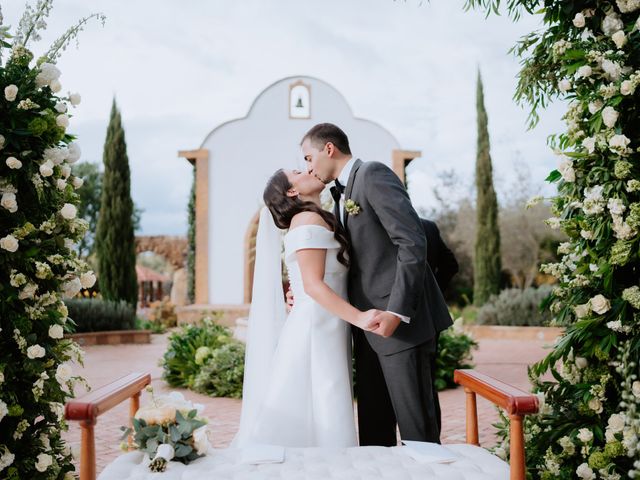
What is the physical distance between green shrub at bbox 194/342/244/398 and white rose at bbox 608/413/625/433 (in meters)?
5.26

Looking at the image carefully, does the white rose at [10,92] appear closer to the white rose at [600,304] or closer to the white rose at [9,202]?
the white rose at [9,202]

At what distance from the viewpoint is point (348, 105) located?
17609 millimetres

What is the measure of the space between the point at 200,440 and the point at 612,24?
8.76 ft

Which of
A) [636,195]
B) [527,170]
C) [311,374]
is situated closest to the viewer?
[636,195]

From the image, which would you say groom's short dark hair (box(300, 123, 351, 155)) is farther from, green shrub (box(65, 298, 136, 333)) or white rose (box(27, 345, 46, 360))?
green shrub (box(65, 298, 136, 333))

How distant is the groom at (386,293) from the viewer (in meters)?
2.97

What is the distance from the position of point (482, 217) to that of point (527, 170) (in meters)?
7.22

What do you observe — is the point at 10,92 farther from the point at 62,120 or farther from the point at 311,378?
the point at 311,378

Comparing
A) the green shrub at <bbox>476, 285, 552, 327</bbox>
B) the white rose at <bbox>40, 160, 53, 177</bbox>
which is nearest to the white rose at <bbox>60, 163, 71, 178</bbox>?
the white rose at <bbox>40, 160, 53, 177</bbox>

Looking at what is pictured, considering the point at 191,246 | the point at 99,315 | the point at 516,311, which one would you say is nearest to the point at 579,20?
the point at 516,311

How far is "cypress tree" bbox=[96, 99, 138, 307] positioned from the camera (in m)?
17.1

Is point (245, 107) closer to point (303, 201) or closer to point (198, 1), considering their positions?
point (198, 1)

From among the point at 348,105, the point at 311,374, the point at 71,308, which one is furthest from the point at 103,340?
the point at 311,374

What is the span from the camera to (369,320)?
301cm
